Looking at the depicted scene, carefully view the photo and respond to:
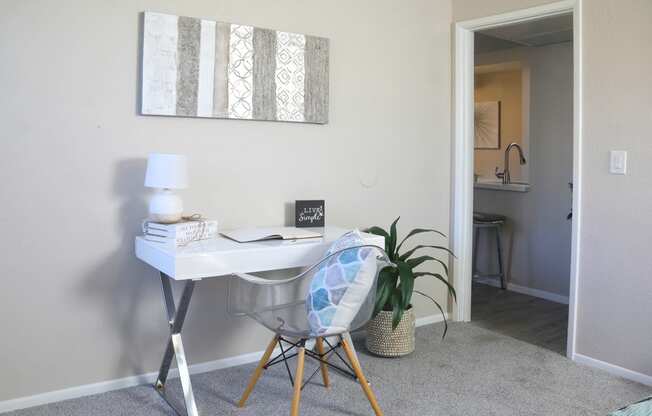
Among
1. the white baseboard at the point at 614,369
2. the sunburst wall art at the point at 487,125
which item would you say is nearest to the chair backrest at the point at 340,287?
the white baseboard at the point at 614,369

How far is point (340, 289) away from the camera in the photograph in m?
2.25

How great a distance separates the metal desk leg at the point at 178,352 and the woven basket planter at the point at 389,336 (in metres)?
1.07

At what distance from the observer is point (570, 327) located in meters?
3.28

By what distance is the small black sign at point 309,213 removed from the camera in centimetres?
321

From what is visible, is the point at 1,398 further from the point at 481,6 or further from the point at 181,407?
the point at 481,6

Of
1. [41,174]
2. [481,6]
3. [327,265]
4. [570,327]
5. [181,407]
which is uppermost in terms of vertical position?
[481,6]

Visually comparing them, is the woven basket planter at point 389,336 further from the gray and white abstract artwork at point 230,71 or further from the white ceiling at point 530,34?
the white ceiling at point 530,34

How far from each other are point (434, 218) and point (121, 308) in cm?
202

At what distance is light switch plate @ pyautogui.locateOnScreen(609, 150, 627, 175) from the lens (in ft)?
9.91

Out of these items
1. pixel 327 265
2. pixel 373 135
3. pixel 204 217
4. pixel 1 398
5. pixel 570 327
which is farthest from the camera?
pixel 373 135

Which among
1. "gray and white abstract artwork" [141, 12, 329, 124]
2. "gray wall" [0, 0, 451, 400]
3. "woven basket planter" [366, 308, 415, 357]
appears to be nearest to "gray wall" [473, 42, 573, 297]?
"gray wall" [0, 0, 451, 400]

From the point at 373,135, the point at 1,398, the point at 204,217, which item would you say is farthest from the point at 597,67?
the point at 1,398

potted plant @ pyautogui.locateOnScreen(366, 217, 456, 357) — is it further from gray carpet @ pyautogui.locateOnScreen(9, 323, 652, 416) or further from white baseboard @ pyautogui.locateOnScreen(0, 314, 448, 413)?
white baseboard @ pyautogui.locateOnScreen(0, 314, 448, 413)

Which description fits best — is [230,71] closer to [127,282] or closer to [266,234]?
[266,234]
